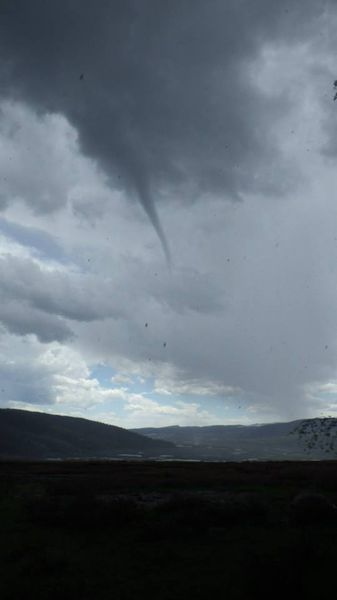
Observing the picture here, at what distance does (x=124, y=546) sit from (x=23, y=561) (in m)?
3.46

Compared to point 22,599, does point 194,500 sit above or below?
above

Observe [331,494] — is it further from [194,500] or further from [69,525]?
[69,525]

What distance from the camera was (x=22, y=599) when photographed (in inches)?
409

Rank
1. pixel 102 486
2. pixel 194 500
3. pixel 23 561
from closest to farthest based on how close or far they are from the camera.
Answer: pixel 23 561 → pixel 194 500 → pixel 102 486

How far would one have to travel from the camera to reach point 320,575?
10.7 metres

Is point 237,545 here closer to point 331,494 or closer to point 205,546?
point 205,546

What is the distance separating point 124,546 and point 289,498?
12.6m

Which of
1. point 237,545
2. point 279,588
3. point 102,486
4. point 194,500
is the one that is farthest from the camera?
point 102,486

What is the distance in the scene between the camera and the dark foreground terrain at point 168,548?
425 inches

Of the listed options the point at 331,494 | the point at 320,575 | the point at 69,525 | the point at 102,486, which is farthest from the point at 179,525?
the point at 102,486

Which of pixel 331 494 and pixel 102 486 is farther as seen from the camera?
pixel 102 486

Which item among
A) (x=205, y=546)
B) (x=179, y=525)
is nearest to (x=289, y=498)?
(x=179, y=525)

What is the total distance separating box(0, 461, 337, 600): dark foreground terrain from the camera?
35.4ft

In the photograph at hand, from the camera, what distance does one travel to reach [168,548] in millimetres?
15016
